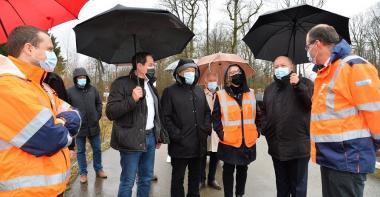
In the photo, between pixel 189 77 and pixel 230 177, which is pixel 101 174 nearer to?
pixel 230 177

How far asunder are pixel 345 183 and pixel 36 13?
10.3ft

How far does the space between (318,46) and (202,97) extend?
193cm

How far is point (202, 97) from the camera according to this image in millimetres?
4844

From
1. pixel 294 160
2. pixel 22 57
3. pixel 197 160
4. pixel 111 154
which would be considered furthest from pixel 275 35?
pixel 111 154

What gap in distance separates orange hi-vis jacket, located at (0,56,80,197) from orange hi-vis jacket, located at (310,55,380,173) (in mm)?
2245

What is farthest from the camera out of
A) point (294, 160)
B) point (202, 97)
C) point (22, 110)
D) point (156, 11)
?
point (202, 97)

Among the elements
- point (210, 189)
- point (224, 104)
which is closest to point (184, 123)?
point (224, 104)

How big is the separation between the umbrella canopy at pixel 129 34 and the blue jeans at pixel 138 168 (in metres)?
1.13

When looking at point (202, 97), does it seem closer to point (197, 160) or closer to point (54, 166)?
point (197, 160)

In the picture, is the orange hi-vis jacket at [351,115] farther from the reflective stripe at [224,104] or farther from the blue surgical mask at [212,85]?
the blue surgical mask at [212,85]

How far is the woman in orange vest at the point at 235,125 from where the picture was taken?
4695mm

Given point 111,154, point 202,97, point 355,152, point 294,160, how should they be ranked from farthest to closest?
point 111,154, point 202,97, point 294,160, point 355,152

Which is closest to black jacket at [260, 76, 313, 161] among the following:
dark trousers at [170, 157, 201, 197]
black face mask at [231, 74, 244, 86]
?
black face mask at [231, 74, 244, 86]

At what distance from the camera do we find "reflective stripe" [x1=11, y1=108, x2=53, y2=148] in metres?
2.34
